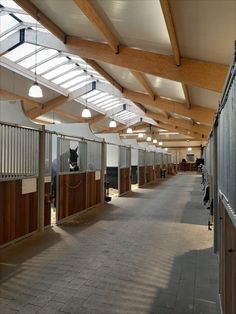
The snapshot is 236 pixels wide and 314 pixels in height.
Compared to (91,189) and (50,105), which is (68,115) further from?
(91,189)

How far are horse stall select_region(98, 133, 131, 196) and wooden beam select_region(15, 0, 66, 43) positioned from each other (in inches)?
158

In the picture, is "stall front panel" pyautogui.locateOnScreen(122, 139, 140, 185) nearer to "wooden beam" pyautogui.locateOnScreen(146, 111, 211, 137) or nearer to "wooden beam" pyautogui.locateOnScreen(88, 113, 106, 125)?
"wooden beam" pyautogui.locateOnScreen(146, 111, 211, 137)

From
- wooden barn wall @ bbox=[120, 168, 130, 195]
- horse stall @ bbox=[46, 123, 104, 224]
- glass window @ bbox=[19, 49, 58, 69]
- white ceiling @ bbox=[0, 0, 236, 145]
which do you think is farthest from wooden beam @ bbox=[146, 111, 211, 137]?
white ceiling @ bbox=[0, 0, 236, 145]

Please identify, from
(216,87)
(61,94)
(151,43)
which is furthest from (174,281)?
(61,94)

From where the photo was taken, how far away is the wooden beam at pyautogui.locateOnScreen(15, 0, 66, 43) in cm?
372

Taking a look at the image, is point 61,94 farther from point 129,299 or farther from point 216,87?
point 129,299

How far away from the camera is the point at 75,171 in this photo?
5434mm

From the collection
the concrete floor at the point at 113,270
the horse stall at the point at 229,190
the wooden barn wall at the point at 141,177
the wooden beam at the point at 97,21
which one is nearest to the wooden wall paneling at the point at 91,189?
the concrete floor at the point at 113,270

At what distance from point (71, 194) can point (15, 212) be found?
1.61m

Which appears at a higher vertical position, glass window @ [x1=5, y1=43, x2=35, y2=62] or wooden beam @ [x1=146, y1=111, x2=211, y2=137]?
glass window @ [x1=5, y1=43, x2=35, y2=62]

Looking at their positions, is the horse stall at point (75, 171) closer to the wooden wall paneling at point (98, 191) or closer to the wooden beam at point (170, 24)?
the wooden wall paneling at point (98, 191)

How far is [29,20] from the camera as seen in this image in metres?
5.15

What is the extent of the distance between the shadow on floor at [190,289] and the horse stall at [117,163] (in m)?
5.34

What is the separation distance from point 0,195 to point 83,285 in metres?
1.50
